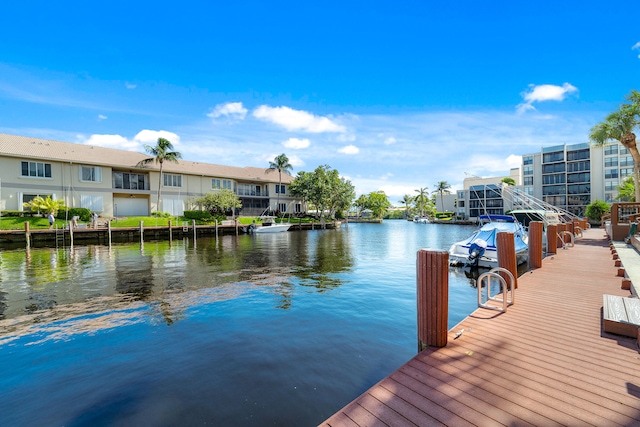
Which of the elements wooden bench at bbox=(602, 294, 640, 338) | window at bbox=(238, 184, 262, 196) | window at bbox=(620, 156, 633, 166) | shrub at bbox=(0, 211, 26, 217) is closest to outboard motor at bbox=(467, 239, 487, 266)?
wooden bench at bbox=(602, 294, 640, 338)

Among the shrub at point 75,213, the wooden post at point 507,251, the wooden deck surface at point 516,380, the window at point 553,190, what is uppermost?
the window at point 553,190

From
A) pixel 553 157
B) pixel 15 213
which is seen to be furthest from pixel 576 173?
pixel 15 213

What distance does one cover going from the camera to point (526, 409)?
3.55m

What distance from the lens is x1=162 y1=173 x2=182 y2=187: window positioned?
1887 inches

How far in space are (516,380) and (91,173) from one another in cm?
4974

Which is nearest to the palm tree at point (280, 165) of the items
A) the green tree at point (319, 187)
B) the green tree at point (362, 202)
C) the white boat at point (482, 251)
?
the green tree at point (319, 187)

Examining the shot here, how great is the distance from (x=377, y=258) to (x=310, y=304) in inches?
493

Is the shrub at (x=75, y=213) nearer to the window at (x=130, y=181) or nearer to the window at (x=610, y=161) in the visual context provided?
the window at (x=130, y=181)

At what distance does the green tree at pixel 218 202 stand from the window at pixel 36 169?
18.2m

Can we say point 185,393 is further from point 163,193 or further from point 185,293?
point 163,193

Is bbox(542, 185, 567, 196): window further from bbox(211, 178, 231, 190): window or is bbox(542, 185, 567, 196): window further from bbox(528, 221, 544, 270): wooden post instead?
bbox(528, 221, 544, 270): wooden post

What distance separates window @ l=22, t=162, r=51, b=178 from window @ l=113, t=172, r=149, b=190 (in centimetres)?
717

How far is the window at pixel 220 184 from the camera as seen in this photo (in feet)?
175

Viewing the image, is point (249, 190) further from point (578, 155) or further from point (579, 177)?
point (578, 155)
